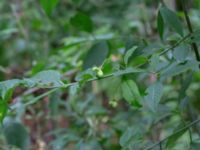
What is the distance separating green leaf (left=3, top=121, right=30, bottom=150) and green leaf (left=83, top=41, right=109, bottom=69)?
189 millimetres

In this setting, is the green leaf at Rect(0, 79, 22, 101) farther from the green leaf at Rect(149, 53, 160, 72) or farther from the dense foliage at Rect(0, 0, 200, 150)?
the green leaf at Rect(149, 53, 160, 72)

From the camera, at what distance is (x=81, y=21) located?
3.21 ft

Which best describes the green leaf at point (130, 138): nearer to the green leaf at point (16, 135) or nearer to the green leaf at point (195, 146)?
the green leaf at point (195, 146)

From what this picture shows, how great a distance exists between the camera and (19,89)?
1570 mm

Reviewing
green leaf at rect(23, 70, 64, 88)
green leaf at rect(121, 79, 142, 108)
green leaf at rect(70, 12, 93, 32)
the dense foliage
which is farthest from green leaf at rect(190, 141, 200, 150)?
green leaf at rect(70, 12, 93, 32)

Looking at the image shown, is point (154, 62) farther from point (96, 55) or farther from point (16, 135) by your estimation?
point (16, 135)

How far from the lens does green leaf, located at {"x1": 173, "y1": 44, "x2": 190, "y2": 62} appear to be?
697mm

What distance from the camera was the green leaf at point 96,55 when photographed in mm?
965

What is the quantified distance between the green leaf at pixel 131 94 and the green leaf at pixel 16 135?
34 cm

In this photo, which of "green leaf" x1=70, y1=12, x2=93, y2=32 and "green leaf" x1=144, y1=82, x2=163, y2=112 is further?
"green leaf" x1=70, y1=12, x2=93, y2=32

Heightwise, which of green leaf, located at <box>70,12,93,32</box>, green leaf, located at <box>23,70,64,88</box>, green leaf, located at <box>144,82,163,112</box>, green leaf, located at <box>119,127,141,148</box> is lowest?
green leaf, located at <box>144,82,163,112</box>

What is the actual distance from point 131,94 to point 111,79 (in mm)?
683

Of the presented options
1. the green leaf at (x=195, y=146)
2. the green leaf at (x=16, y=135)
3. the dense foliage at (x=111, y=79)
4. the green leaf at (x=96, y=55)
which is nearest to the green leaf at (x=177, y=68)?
the dense foliage at (x=111, y=79)

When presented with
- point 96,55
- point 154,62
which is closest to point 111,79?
point 96,55
